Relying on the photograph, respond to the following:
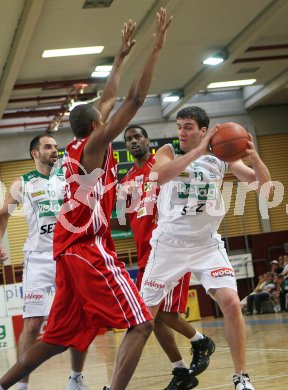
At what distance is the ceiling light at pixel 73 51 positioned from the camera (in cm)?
1816

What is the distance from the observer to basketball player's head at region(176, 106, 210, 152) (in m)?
6.53

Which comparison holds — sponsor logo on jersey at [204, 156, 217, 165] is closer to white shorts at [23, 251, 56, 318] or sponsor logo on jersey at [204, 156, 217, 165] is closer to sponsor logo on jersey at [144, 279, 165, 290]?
sponsor logo on jersey at [144, 279, 165, 290]

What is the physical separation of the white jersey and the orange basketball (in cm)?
79

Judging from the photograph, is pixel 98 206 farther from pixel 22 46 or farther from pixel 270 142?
pixel 270 142

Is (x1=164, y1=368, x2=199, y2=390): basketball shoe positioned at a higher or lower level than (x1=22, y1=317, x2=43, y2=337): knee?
lower

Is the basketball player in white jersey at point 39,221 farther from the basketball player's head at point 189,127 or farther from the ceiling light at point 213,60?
the ceiling light at point 213,60

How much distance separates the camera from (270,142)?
27.1 meters

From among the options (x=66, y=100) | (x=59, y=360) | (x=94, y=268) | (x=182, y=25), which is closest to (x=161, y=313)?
(x=94, y=268)

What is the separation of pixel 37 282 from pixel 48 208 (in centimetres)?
72

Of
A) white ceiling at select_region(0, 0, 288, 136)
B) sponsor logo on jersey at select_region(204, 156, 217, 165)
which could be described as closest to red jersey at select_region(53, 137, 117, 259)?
sponsor logo on jersey at select_region(204, 156, 217, 165)

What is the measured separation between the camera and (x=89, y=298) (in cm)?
532

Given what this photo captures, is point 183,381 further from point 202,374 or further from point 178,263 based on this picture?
point 178,263

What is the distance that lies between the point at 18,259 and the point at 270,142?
9261 mm

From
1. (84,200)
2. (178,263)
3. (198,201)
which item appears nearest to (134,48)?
(198,201)
